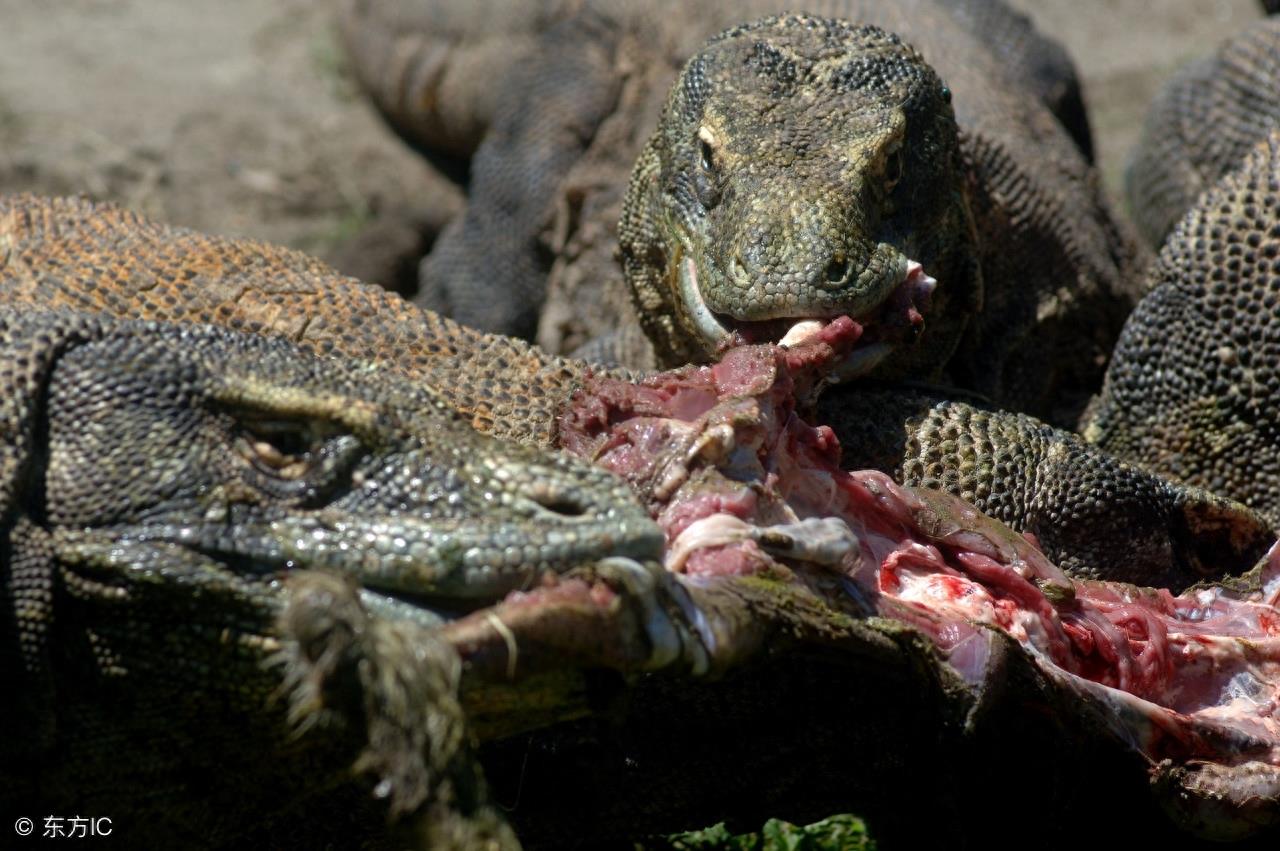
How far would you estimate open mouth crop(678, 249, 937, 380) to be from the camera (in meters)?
4.13

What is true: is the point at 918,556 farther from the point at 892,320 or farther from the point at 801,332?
the point at 892,320

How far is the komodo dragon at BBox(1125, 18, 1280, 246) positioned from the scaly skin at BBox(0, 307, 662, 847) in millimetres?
4396

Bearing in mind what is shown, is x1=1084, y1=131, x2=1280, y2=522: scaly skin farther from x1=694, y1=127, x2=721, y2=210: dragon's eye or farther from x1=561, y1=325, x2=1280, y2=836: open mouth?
x1=694, y1=127, x2=721, y2=210: dragon's eye

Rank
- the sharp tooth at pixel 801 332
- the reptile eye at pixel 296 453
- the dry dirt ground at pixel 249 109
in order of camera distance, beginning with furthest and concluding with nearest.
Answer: the dry dirt ground at pixel 249 109 < the sharp tooth at pixel 801 332 < the reptile eye at pixel 296 453

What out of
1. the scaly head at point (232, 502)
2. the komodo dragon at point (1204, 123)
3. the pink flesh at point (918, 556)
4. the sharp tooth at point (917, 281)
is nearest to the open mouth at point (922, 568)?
the pink flesh at point (918, 556)

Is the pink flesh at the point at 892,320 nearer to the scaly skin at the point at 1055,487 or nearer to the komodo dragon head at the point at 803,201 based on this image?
the komodo dragon head at the point at 803,201

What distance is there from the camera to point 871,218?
4.57 metres

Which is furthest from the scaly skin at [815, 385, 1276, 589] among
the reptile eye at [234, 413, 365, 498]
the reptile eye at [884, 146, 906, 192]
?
the reptile eye at [234, 413, 365, 498]

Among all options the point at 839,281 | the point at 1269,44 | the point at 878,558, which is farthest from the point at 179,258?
the point at 1269,44

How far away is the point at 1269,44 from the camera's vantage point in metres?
6.51

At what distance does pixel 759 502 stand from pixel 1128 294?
3565mm

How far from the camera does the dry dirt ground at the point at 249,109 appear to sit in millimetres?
8305

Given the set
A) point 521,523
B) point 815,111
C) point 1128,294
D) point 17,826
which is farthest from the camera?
point 1128,294

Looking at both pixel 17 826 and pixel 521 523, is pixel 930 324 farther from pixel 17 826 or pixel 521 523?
pixel 17 826
